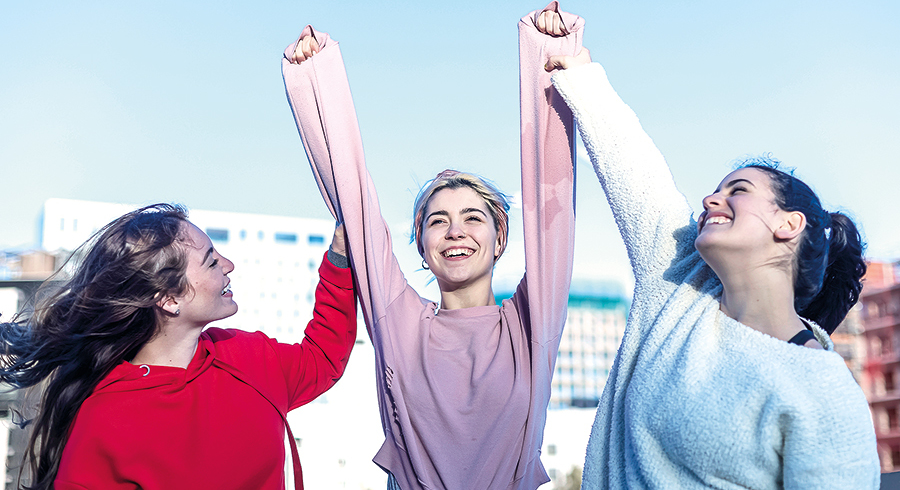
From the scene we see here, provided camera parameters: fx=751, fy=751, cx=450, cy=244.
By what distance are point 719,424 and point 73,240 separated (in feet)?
201

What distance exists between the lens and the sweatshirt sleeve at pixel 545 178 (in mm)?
2086

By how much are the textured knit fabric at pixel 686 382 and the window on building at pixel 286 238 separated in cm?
6327

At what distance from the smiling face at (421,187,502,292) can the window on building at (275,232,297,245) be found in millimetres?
62604

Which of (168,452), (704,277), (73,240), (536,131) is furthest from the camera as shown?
(73,240)

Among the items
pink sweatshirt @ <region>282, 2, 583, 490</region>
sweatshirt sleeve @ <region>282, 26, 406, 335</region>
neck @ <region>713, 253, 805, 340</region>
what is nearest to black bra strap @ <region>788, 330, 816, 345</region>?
neck @ <region>713, 253, 805, 340</region>

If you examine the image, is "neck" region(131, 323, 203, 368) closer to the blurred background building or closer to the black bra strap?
the black bra strap

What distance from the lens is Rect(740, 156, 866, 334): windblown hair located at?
1.53 m

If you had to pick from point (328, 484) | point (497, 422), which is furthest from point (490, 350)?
point (328, 484)

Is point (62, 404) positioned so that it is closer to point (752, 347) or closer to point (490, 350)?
point (490, 350)

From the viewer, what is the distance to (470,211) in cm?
235

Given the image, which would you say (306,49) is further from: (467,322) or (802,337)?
(802,337)

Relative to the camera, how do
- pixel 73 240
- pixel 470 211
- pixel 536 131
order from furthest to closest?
pixel 73 240 < pixel 470 211 < pixel 536 131

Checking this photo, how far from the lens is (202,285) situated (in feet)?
7.04

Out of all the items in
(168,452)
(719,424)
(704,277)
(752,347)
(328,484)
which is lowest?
(328,484)
